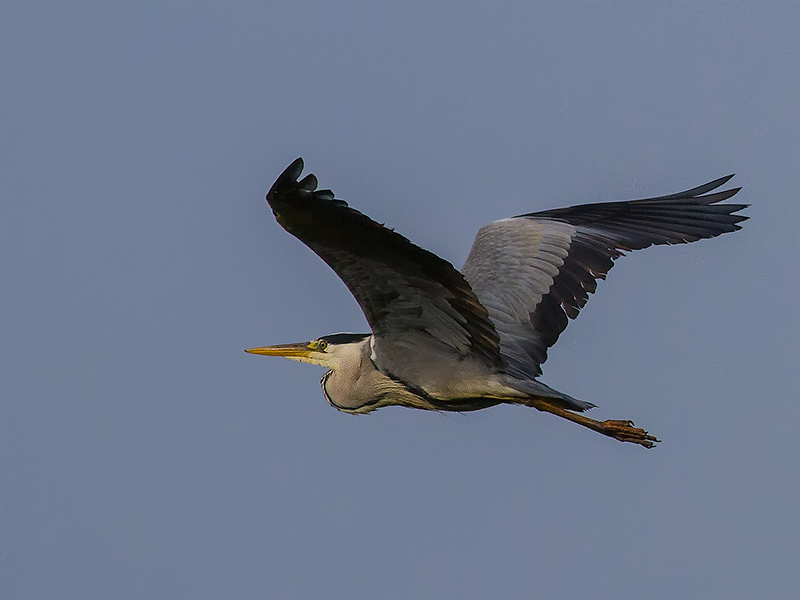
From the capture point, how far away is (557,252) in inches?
269

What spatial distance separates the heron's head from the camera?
634cm

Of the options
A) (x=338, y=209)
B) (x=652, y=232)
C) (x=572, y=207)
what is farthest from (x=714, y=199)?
(x=338, y=209)

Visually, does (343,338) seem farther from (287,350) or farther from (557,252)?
(557,252)

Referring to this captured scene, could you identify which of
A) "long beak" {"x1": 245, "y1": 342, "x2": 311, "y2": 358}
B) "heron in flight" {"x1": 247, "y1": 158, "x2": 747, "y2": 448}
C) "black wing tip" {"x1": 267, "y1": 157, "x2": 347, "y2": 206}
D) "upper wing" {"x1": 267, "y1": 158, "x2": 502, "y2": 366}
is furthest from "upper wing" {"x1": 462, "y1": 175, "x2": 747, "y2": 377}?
"black wing tip" {"x1": 267, "y1": 157, "x2": 347, "y2": 206}

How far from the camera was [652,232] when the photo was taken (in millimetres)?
6883

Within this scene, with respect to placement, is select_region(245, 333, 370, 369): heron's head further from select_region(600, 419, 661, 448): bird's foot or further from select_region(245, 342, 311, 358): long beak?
select_region(600, 419, 661, 448): bird's foot

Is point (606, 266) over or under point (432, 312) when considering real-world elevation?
over

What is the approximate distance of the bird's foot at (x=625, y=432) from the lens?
6020 mm

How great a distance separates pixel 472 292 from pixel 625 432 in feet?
4.57

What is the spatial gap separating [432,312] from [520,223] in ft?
6.18

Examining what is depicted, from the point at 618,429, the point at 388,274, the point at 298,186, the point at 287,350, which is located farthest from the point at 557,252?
the point at 298,186

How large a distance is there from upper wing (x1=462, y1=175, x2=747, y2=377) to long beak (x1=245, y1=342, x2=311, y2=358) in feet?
3.35

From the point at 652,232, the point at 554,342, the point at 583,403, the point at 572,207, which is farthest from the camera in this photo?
the point at 572,207

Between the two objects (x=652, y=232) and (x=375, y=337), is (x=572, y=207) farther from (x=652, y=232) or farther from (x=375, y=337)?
(x=375, y=337)
